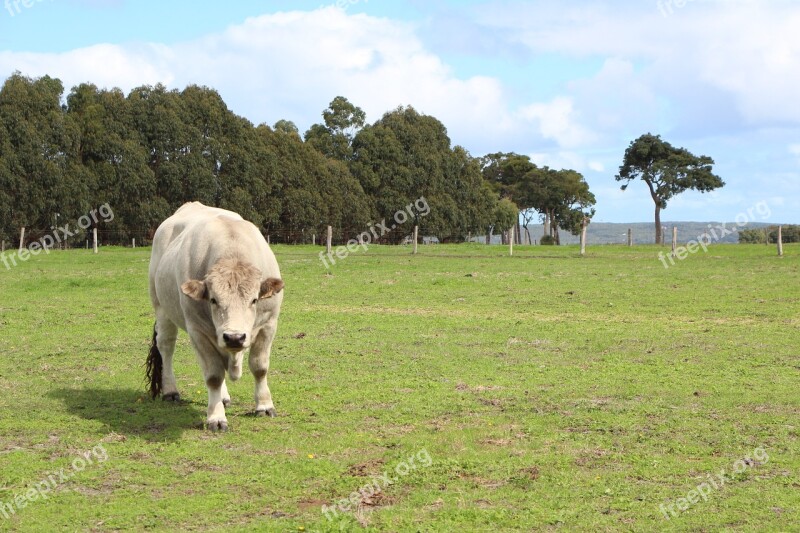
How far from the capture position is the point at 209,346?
9570mm

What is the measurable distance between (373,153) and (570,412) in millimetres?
64365

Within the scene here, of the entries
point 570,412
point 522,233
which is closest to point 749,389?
point 570,412

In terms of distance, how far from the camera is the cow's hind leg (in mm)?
10992

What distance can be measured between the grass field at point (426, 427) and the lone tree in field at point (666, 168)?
62382 millimetres

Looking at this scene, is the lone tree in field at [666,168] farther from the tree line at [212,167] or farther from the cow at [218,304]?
the cow at [218,304]

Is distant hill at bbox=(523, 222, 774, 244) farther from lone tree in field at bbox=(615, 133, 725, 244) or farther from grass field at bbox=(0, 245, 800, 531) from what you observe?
grass field at bbox=(0, 245, 800, 531)

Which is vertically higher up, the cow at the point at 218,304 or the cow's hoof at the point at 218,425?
the cow at the point at 218,304

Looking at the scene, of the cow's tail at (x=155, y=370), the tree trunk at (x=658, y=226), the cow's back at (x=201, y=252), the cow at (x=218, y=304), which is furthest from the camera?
the tree trunk at (x=658, y=226)

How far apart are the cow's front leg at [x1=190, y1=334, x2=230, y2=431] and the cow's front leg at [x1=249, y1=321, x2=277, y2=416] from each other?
417 mm

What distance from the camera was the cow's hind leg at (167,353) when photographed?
1099 cm

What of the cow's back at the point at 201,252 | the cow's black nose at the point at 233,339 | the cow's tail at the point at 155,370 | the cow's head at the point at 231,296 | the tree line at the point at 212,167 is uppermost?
the tree line at the point at 212,167

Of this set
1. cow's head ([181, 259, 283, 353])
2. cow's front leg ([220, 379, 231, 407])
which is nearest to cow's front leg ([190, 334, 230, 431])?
cow's head ([181, 259, 283, 353])

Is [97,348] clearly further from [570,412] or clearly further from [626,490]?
[626,490]

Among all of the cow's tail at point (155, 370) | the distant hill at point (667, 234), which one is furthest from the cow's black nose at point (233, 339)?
the distant hill at point (667, 234)
